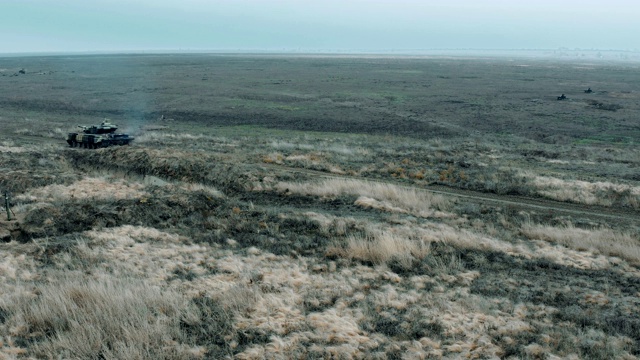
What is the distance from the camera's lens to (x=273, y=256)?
1284cm

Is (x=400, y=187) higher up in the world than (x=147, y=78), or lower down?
lower down

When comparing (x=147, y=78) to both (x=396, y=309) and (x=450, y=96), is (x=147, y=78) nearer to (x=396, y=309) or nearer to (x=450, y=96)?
(x=450, y=96)

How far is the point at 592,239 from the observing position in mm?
15039

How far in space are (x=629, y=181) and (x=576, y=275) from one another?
16075 millimetres

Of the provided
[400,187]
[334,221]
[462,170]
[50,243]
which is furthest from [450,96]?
[50,243]

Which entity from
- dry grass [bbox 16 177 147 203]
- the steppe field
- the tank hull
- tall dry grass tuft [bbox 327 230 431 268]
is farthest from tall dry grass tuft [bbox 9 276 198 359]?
the tank hull

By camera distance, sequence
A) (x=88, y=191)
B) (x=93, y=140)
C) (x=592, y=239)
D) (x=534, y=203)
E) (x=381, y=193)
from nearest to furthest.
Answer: (x=592, y=239) → (x=88, y=191) → (x=534, y=203) → (x=381, y=193) → (x=93, y=140)

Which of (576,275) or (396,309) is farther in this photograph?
(576,275)

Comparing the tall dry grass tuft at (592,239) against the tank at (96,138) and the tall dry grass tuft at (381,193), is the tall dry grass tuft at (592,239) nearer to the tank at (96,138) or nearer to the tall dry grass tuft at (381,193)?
the tall dry grass tuft at (381,193)

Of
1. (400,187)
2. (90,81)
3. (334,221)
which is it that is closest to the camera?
(334,221)

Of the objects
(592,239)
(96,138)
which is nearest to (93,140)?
(96,138)

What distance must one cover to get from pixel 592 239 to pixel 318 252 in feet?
28.0

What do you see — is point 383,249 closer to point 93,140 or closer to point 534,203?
point 534,203

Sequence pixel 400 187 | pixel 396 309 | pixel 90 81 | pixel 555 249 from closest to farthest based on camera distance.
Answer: pixel 396 309 < pixel 555 249 < pixel 400 187 < pixel 90 81
